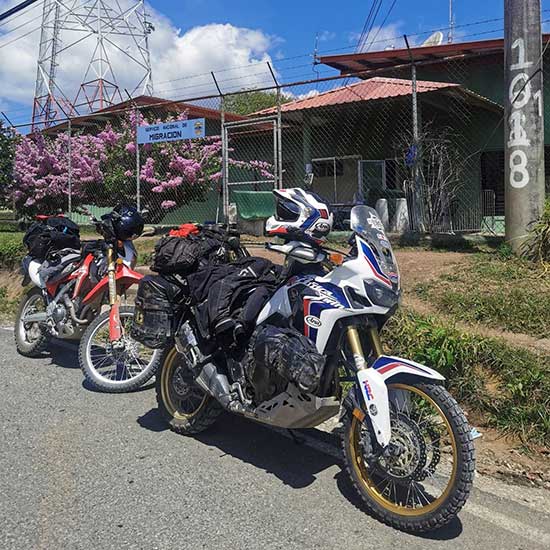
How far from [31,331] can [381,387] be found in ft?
15.4

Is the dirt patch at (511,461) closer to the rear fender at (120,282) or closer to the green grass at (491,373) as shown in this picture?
the green grass at (491,373)

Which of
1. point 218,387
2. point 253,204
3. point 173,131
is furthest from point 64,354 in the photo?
point 253,204

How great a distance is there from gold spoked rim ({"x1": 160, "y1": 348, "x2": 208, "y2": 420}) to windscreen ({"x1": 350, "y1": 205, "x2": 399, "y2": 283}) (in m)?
1.58

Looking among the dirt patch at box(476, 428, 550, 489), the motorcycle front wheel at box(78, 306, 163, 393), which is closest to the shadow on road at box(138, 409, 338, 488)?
the motorcycle front wheel at box(78, 306, 163, 393)

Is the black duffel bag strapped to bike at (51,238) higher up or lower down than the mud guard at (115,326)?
higher up

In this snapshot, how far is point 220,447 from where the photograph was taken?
13.0 feet

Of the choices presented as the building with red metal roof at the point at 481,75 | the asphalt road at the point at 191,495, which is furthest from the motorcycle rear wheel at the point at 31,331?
the building with red metal roof at the point at 481,75

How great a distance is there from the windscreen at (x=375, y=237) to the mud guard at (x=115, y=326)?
2.70 meters

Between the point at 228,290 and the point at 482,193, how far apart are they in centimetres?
1217

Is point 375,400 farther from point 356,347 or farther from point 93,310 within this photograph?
point 93,310

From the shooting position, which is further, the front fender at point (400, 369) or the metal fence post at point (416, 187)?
the metal fence post at point (416, 187)

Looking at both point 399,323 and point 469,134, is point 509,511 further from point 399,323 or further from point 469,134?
point 469,134

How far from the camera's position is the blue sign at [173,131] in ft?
37.0

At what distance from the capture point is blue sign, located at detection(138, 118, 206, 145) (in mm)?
11266
